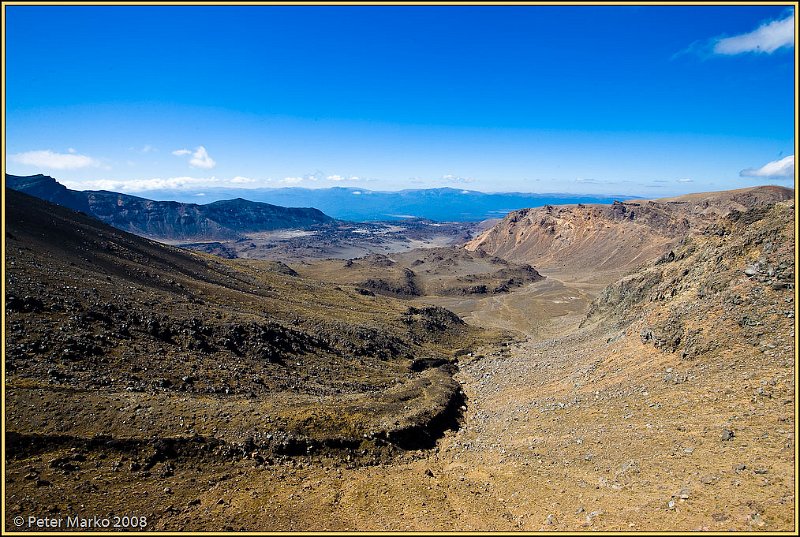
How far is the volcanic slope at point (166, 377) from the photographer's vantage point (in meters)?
23.8

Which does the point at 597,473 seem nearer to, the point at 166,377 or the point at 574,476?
the point at 574,476

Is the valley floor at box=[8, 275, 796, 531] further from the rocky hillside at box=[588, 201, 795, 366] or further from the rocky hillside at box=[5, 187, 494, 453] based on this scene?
the rocky hillside at box=[5, 187, 494, 453]

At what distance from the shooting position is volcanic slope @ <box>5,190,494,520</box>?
23781 mm

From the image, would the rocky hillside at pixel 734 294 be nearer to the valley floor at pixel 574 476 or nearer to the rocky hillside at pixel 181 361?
the valley floor at pixel 574 476

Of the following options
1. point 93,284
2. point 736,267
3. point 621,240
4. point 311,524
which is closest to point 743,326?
point 736,267

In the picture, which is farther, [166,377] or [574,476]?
[166,377]

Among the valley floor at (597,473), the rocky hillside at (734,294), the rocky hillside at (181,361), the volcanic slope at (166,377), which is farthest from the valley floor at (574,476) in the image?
the rocky hillside at (181,361)

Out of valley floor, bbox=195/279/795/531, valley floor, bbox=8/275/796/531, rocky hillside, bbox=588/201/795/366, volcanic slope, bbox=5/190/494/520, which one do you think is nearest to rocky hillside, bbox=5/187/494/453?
volcanic slope, bbox=5/190/494/520

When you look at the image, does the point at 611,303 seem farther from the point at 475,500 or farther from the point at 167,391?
the point at 167,391

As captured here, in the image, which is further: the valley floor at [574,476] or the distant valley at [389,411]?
the distant valley at [389,411]

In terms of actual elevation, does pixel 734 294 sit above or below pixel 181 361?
above

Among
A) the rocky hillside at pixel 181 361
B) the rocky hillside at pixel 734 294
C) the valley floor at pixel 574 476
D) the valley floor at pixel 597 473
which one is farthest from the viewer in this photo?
the rocky hillside at pixel 734 294

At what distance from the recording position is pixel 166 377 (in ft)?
108

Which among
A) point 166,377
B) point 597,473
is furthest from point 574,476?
point 166,377
